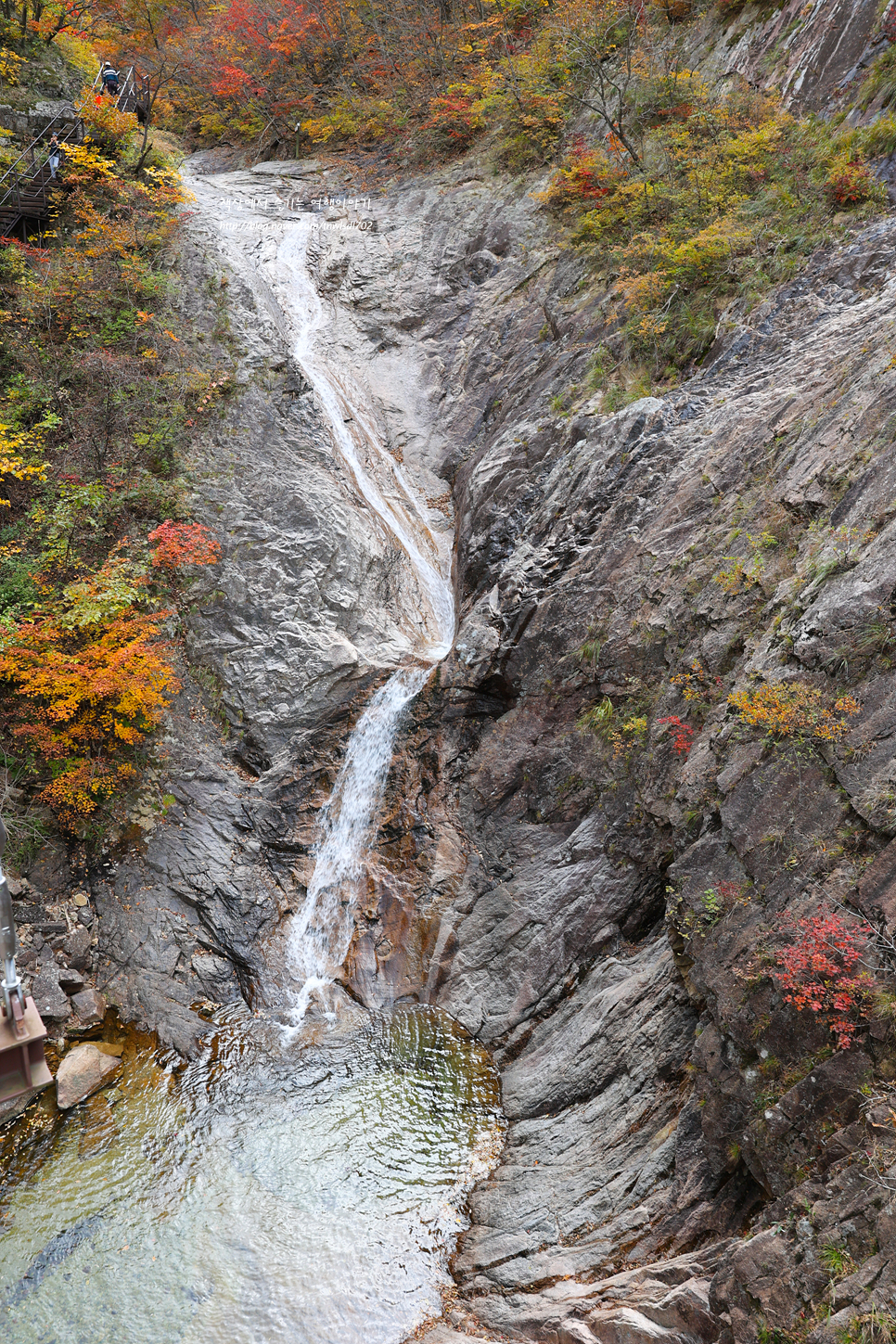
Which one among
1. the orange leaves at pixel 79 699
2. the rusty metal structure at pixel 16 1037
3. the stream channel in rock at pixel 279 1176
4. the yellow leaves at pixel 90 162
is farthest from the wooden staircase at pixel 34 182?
the rusty metal structure at pixel 16 1037

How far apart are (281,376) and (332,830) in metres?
11.1

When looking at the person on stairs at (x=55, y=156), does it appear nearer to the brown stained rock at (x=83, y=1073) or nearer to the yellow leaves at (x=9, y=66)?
the yellow leaves at (x=9, y=66)

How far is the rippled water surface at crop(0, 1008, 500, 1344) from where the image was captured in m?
7.66

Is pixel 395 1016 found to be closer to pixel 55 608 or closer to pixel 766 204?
pixel 55 608

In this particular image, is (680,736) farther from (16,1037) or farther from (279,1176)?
(16,1037)

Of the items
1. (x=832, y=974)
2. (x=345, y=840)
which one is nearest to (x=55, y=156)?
(x=345, y=840)

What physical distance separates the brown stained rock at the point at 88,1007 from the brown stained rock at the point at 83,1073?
0.39 meters

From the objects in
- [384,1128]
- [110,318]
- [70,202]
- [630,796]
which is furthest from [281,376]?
[384,1128]

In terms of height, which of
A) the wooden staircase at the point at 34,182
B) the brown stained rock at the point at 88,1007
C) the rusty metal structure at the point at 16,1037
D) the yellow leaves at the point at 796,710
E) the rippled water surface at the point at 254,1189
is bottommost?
the rippled water surface at the point at 254,1189

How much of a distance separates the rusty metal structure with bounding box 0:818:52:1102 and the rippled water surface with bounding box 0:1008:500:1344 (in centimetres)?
537

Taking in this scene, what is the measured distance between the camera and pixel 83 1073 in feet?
32.4

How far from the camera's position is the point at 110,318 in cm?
1655

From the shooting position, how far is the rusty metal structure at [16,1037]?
416cm

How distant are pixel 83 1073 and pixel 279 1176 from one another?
3.14m
